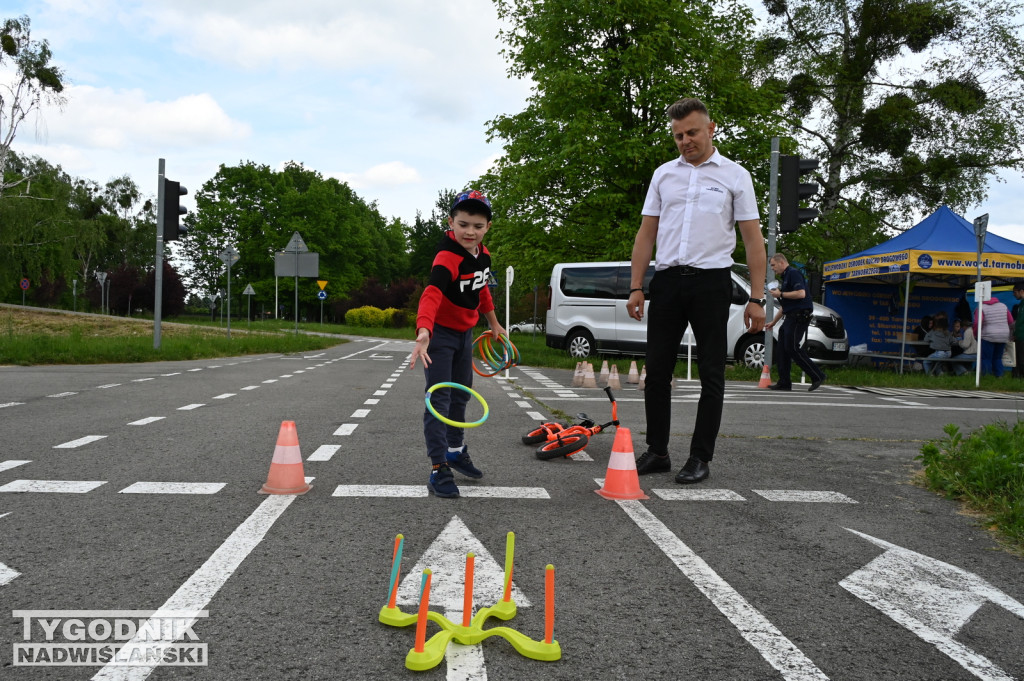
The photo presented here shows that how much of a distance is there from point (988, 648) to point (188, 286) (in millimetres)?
76298

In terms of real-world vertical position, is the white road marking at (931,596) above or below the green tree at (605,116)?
below

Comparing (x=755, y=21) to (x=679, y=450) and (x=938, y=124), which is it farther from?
(x=679, y=450)

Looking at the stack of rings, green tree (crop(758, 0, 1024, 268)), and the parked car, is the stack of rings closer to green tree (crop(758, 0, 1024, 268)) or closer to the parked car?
green tree (crop(758, 0, 1024, 268))

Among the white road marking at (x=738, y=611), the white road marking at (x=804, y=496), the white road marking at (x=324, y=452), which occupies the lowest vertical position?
the white road marking at (x=324, y=452)

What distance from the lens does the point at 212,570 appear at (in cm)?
305

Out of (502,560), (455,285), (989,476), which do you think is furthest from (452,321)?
(989,476)

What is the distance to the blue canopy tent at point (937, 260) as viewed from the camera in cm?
→ 1744

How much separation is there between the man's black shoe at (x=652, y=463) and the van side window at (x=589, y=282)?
589 inches

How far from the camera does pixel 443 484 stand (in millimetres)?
4488

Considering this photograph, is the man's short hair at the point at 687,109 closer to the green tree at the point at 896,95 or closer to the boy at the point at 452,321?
the boy at the point at 452,321

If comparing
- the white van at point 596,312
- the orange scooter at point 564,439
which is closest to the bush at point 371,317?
the white van at point 596,312

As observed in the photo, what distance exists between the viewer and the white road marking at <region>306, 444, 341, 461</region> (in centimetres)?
575

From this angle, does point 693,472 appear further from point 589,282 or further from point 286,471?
point 589,282

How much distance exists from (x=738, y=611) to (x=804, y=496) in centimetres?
226
